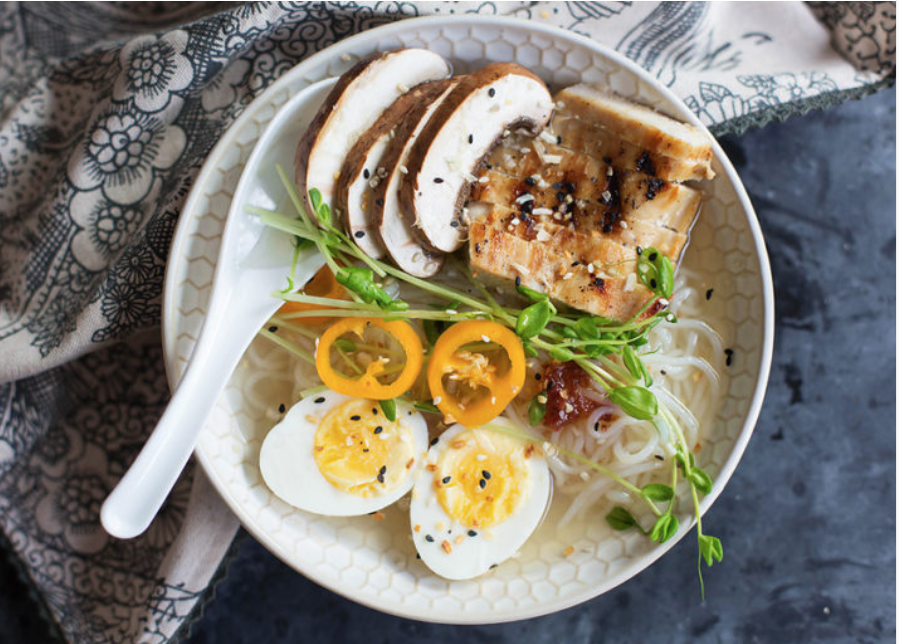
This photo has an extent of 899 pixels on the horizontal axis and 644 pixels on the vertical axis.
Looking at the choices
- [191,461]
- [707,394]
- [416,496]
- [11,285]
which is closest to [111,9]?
[11,285]

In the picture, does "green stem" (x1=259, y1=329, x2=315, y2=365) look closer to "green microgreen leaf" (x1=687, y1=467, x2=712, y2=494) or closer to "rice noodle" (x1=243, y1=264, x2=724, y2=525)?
"rice noodle" (x1=243, y1=264, x2=724, y2=525)

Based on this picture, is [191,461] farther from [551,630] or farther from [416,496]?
[551,630]

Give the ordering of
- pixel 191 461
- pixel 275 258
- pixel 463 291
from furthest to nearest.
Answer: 1. pixel 191 461
2. pixel 463 291
3. pixel 275 258

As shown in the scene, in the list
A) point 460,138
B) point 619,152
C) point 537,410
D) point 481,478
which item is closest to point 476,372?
point 537,410

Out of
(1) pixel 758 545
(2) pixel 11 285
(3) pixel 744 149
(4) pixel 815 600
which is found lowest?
(4) pixel 815 600


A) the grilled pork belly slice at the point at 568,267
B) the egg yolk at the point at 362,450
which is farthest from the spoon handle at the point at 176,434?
the grilled pork belly slice at the point at 568,267

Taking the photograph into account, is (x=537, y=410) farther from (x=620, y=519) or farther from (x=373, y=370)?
(x=373, y=370)

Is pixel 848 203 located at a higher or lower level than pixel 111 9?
lower
